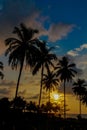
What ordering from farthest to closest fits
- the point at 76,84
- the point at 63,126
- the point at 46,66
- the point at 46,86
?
the point at 76,84
the point at 46,86
the point at 46,66
the point at 63,126

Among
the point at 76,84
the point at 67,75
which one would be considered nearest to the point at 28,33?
the point at 67,75

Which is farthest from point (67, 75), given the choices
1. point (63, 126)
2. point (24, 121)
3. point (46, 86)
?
point (24, 121)

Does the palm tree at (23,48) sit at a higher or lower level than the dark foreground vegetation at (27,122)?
higher

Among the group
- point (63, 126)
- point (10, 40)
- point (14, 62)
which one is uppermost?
point (10, 40)

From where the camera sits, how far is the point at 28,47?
54.8 meters

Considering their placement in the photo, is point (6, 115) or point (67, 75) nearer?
point (6, 115)

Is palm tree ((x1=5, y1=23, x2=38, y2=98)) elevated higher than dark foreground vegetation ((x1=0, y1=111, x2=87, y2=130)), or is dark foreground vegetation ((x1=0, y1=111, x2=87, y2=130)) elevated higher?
palm tree ((x1=5, y1=23, x2=38, y2=98))

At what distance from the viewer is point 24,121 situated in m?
47.6

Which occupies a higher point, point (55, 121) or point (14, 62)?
point (14, 62)

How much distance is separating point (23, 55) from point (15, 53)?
145 centimetres

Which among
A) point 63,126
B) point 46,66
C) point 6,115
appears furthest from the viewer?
point 46,66

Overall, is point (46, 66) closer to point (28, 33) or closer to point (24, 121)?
point (28, 33)

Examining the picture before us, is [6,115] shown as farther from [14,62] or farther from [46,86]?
[46,86]

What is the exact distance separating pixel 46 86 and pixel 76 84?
24610 millimetres
